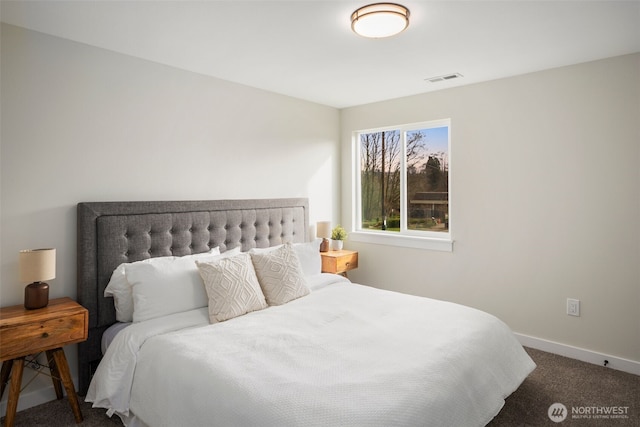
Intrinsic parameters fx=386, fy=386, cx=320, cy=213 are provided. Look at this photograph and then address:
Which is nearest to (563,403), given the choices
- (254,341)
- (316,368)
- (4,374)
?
(316,368)

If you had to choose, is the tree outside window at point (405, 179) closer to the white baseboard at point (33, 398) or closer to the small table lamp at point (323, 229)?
the small table lamp at point (323, 229)

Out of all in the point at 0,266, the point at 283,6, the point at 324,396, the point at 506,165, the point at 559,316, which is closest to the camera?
the point at 324,396

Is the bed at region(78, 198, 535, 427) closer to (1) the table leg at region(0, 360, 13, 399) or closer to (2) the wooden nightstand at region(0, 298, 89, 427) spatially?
(2) the wooden nightstand at region(0, 298, 89, 427)

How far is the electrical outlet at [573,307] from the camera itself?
315 centimetres

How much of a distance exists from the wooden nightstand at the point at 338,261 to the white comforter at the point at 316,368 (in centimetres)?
138

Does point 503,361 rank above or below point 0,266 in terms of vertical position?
below

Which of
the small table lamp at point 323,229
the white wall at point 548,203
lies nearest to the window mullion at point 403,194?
the white wall at point 548,203

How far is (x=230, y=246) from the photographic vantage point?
342 cm

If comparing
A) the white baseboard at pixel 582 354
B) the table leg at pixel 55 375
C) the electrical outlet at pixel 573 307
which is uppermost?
the electrical outlet at pixel 573 307

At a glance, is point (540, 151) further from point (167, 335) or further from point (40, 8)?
point (40, 8)

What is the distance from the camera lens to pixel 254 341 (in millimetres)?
2098

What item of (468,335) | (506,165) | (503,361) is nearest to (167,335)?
(468,335)

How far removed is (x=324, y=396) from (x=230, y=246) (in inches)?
81.9

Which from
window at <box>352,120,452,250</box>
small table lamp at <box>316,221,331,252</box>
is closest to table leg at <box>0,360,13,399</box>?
small table lamp at <box>316,221,331,252</box>
